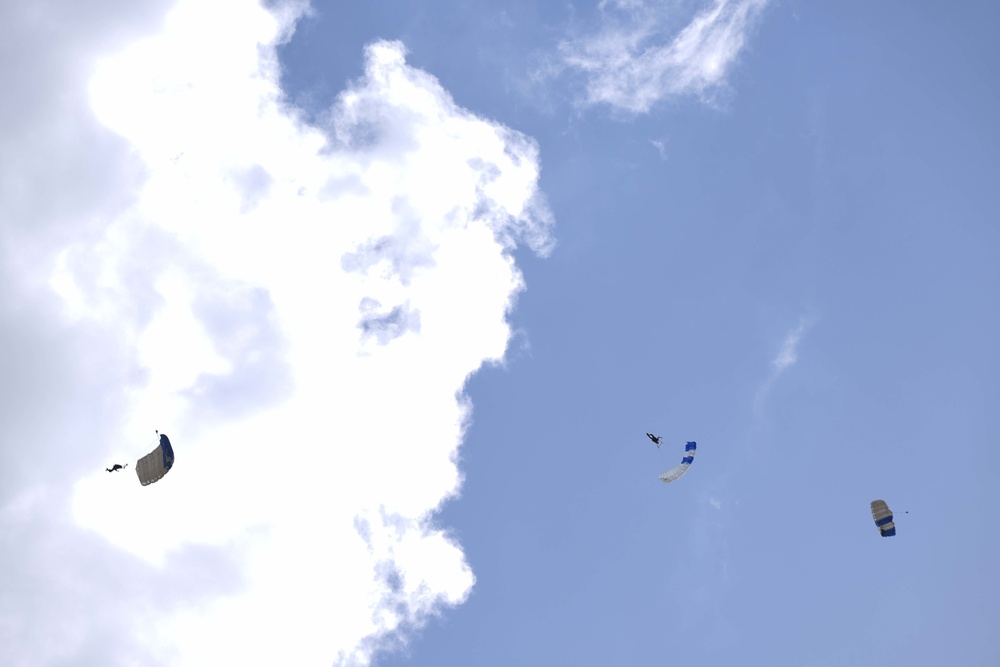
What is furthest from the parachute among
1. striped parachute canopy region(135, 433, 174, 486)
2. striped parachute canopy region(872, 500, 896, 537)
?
striped parachute canopy region(135, 433, 174, 486)

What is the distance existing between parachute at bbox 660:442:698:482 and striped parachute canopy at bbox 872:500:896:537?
24.1 meters

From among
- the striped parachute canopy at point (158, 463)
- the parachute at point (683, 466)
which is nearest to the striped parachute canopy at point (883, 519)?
the parachute at point (683, 466)

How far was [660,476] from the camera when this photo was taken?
153 m

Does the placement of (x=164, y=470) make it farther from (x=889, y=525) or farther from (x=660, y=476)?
(x=889, y=525)

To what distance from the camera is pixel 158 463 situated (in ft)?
440

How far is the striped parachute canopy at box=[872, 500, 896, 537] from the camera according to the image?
148125 millimetres

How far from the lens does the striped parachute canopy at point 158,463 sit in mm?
134125

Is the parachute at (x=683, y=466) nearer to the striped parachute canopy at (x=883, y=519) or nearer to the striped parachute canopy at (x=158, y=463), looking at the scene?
the striped parachute canopy at (x=883, y=519)

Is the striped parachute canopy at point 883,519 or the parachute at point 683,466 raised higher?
the parachute at point 683,466

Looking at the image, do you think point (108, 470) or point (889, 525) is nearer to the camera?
point (108, 470)

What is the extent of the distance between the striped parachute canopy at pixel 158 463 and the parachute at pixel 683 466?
61.2 m

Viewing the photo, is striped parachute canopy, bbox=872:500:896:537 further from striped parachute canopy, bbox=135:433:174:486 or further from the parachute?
striped parachute canopy, bbox=135:433:174:486

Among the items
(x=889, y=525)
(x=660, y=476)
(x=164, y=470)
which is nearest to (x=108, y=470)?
(x=164, y=470)

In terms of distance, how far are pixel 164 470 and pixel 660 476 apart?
203 feet
